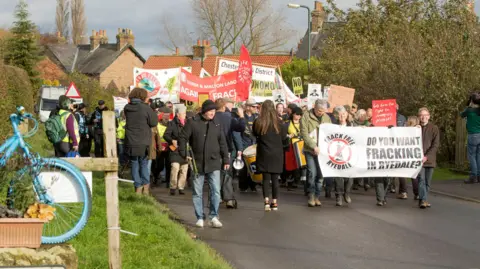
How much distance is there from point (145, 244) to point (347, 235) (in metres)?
3.20

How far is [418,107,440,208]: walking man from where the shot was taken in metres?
14.5

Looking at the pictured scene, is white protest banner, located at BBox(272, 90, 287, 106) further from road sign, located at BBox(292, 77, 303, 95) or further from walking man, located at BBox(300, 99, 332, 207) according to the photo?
walking man, located at BBox(300, 99, 332, 207)

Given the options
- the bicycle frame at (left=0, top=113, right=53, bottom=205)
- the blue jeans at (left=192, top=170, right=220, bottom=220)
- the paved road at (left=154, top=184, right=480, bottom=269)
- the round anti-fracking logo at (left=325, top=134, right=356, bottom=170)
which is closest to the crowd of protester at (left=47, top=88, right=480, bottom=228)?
the blue jeans at (left=192, top=170, right=220, bottom=220)

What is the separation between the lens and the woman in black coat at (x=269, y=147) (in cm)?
1355

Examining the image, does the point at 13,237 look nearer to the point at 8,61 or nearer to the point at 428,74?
the point at 428,74

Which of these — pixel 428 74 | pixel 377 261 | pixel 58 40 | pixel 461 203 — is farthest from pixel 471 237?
pixel 58 40

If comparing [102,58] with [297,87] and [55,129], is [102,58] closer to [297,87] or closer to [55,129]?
[297,87]

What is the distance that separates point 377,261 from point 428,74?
15.5 meters

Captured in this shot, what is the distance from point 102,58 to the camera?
91.5 metres

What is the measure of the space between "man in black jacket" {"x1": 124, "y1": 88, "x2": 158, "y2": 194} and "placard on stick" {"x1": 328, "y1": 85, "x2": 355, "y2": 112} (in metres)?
9.47

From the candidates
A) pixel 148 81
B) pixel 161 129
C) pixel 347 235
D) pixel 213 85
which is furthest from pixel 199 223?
pixel 148 81

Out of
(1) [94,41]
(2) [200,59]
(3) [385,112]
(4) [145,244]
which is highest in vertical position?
(1) [94,41]

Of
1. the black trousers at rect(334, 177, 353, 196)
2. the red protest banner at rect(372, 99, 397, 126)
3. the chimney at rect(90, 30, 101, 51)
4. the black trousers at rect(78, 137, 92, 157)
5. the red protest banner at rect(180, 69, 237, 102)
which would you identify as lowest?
the black trousers at rect(334, 177, 353, 196)

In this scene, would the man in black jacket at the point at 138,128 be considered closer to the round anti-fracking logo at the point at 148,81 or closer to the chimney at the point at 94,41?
the round anti-fracking logo at the point at 148,81
